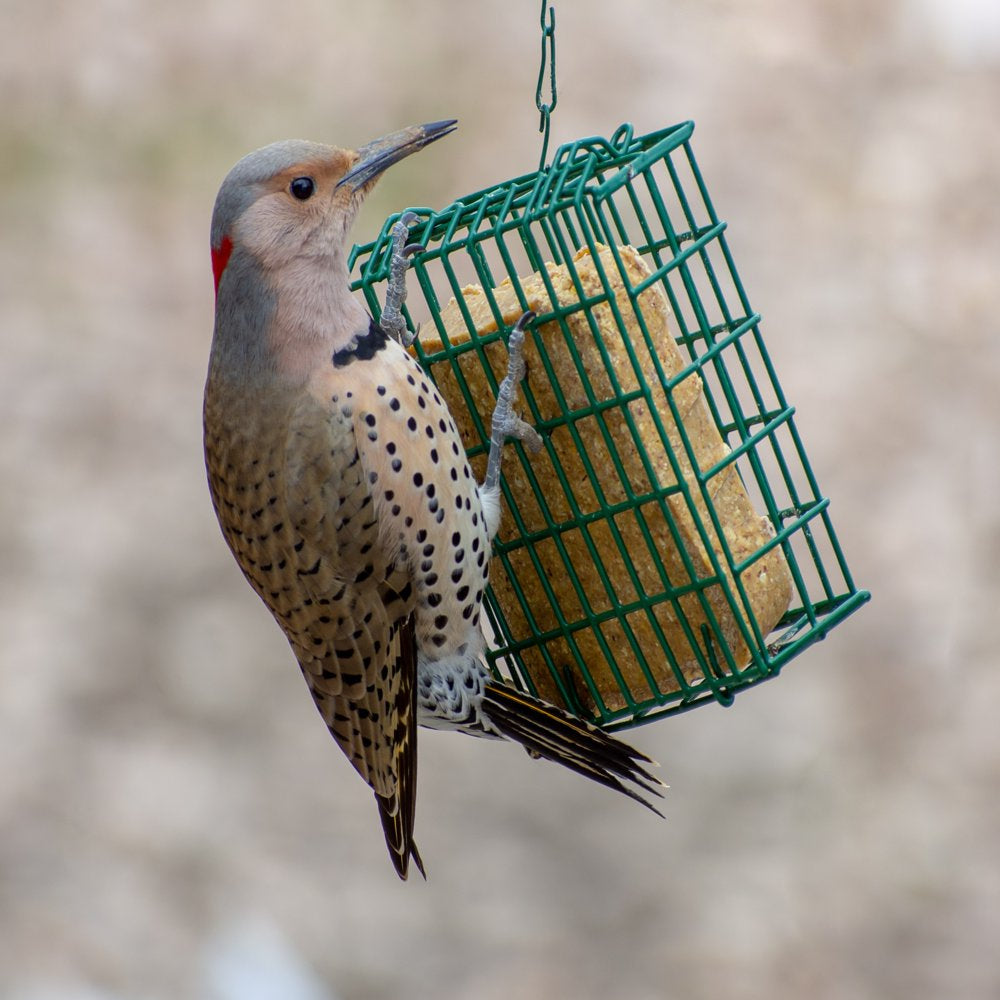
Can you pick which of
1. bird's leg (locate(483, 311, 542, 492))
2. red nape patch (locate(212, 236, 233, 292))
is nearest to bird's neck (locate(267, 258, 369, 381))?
red nape patch (locate(212, 236, 233, 292))

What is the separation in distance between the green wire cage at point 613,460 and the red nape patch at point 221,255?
1.34 feet

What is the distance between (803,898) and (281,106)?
4724 mm

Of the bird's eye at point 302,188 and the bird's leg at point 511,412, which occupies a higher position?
the bird's eye at point 302,188

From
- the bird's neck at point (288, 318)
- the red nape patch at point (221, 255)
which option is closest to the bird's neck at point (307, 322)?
the bird's neck at point (288, 318)

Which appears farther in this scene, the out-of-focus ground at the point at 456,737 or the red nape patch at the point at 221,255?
the out-of-focus ground at the point at 456,737

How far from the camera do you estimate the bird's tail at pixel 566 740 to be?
3.83 meters

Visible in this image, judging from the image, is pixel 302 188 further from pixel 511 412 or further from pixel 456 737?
pixel 456 737

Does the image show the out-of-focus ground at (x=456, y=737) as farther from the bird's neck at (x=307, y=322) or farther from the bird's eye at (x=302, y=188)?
the bird's eye at (x=302, y=188)

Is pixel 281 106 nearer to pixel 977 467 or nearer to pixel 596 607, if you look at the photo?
pixel 977 467

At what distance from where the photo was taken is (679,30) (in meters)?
9.10

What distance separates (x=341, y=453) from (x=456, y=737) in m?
4.16

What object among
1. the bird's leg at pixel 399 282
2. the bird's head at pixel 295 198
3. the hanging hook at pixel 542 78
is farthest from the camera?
the bird's leg at pixel 399 282

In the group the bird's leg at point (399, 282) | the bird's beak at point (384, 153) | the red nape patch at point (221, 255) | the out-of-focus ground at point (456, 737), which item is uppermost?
the bird's beak at point (384, 153)

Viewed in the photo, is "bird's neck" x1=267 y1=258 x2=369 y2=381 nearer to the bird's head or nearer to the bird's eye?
the bird's head
